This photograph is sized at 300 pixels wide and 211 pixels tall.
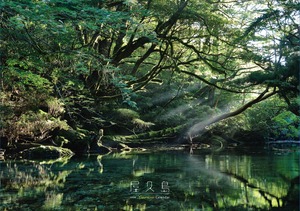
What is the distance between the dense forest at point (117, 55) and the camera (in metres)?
5.53

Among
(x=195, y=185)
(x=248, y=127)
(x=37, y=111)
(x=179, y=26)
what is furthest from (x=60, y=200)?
(x=248, y=127)

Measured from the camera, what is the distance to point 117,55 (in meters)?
9.52

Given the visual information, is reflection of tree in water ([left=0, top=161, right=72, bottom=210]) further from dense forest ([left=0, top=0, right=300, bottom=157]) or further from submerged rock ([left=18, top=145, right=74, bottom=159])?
submerged rock ([left=18, top=145, right=74, bottom=159])

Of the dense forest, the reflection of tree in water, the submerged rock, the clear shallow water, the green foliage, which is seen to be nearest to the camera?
the clear shallow water

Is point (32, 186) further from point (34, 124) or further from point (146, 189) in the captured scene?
point (34, 124)

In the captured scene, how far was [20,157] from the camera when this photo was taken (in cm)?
1146

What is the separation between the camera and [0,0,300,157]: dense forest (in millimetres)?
5527

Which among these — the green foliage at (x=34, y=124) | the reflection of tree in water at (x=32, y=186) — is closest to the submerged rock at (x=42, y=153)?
the green foliage at (x=34, y=124)

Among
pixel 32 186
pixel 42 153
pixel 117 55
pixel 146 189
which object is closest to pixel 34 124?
pixel 42 153

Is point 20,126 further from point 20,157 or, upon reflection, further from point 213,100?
point 213,100

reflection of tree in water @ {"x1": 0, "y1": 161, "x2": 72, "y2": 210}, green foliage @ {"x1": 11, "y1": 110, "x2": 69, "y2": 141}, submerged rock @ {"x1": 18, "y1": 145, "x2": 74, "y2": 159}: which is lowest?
reflection of tree in water @ {"x1": 0, "y1": 161, "x2": 72, "y2": 210}

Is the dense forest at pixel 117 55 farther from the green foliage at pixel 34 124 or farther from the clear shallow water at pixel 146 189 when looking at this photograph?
the clear shallow water at pixel 146 189

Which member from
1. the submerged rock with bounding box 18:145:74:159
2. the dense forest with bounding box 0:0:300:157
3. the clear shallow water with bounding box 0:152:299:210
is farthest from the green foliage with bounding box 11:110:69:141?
the clear shallow water with bounding box 0:152:299:210

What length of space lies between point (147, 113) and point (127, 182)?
12.0 metres
